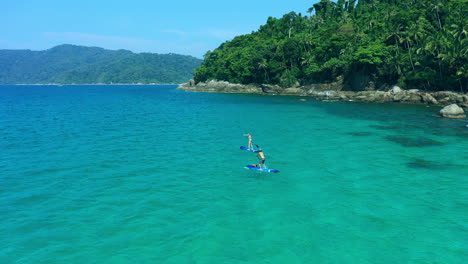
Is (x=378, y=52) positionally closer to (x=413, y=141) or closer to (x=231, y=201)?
(x=413, y=141)

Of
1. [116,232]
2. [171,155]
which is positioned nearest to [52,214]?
[116,232]

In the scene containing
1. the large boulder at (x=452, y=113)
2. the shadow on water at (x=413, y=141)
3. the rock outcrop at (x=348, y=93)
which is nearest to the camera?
the shadow on water at (x=413, y=141)

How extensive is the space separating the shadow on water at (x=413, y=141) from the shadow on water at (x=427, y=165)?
22.3 feet

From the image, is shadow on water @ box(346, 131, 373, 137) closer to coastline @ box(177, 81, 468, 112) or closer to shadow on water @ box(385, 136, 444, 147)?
shadow on water @ box(385, 136, 444, 147)

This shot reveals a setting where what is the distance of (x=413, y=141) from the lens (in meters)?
36.4

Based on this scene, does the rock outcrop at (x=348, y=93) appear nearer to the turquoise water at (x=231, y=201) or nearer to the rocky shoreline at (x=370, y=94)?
the rocky shoreline at (x=370, y=94)

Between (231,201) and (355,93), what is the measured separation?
88.6 meters

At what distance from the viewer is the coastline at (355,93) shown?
72562 millimetres

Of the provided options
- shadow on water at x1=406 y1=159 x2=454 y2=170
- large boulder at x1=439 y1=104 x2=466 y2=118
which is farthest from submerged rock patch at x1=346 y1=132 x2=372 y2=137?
large boulder at x1=439 y1=104 x2=466 y2=118

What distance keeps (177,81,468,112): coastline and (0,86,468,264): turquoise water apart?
1702 inches

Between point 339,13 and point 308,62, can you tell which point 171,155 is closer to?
point 308,62

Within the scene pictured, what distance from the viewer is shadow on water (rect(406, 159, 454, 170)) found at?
26.4 m

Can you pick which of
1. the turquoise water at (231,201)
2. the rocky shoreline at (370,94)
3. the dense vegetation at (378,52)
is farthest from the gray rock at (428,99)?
the turquoise water at (231,201)

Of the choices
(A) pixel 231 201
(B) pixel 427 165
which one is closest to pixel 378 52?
(B) pixel 427 165
